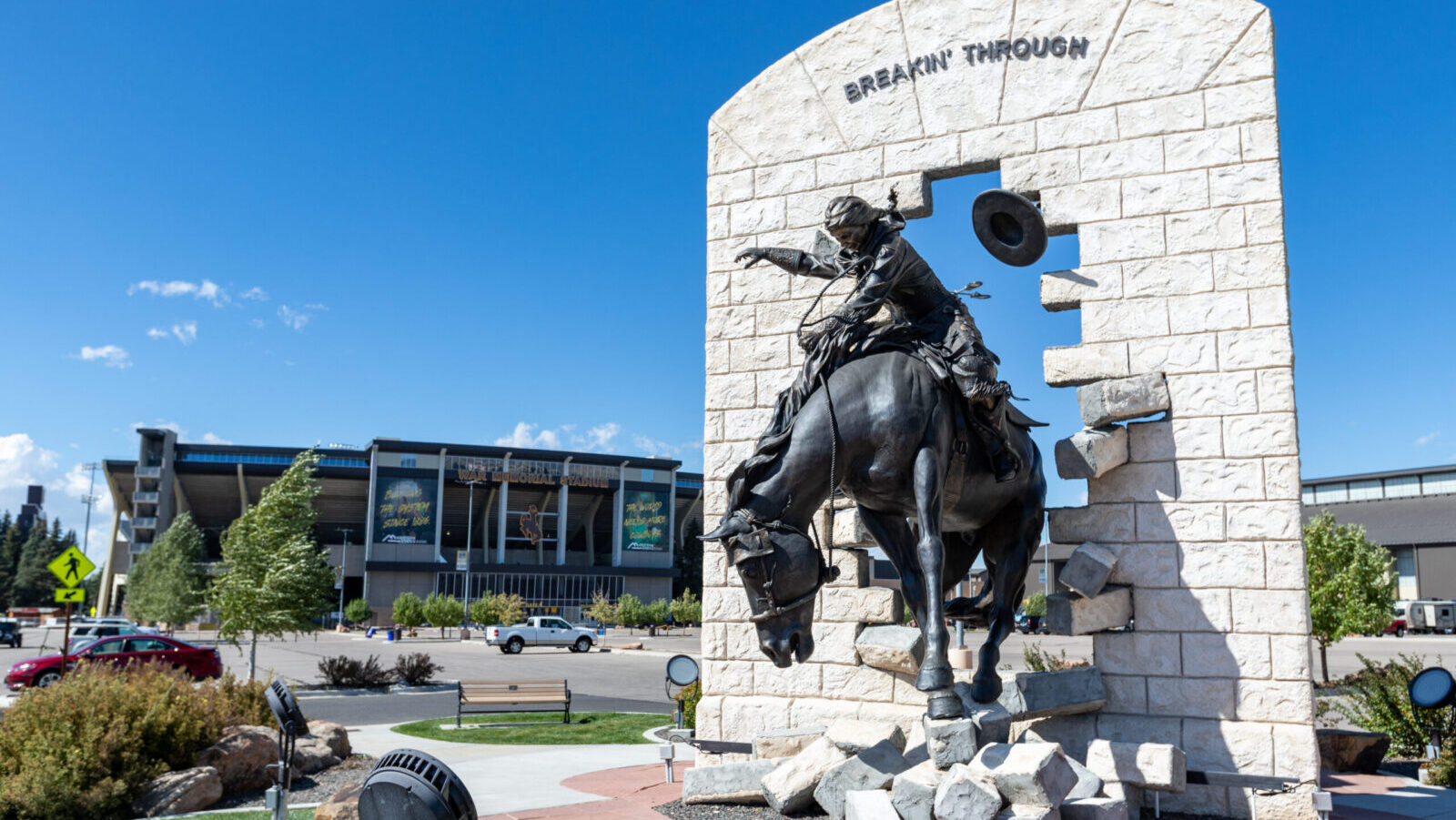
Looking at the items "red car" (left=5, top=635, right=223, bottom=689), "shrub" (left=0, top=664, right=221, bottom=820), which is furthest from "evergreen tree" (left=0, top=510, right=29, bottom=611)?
"shrub" (left=0, top=664, right=221, bottom=820)

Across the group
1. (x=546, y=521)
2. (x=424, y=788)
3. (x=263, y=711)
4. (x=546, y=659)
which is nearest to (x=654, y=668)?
(x=546, y=659)

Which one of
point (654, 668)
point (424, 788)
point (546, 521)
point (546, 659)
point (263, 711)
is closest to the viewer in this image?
point (424, 788)

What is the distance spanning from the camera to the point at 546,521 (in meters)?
77.6

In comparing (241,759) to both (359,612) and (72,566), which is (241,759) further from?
(359,612)

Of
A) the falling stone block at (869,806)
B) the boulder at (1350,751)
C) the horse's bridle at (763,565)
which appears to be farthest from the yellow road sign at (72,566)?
Result: the boulder at (1350,751)

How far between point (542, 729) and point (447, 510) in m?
65.5

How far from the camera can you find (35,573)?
313 ft

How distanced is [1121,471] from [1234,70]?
2.78m

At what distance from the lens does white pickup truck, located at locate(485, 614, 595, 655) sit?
1598 inches

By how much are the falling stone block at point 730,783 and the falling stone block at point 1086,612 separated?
200 centimetres

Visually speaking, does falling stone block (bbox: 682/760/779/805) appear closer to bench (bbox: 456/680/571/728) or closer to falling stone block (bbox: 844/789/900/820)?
falling stone block (bbox: 844/789/900/820)

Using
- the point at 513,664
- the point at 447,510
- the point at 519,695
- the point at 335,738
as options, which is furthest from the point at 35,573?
the point at 335,738

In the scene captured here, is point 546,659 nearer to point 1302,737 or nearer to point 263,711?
point 263,711

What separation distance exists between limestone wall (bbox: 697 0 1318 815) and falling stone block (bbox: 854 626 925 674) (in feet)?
0.90
